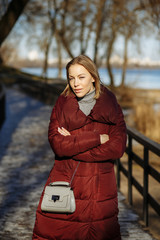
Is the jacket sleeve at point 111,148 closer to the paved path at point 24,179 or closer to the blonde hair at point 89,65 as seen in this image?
the blonde hair at point 89,65

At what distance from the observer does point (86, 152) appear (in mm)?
2898

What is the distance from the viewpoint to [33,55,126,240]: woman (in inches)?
113

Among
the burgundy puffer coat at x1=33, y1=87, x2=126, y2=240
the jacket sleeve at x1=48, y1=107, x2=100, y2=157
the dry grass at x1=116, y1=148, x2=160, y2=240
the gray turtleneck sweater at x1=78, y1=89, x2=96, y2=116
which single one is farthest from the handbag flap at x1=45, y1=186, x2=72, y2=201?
the dry grass at x1=116, y1=148, x2=160, y2=240

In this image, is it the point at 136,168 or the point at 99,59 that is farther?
the point at 99,59

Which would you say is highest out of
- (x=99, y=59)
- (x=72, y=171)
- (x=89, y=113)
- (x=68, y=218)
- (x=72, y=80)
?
(x=99, y=59)

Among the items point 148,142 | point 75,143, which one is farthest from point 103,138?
point 148,142

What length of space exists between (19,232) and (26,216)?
500 millimetres

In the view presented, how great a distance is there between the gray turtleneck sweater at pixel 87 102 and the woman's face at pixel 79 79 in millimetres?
36

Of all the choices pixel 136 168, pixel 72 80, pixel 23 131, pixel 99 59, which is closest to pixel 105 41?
pixel 99 59

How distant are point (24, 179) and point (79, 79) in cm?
434

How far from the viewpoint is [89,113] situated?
9.62 feet

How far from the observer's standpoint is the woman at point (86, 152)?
9.45 feet

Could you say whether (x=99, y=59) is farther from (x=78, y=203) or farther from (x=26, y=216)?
(x=78, y=203)

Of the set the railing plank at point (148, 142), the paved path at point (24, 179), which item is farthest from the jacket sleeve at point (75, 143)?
the paved path at point (24, 179)
